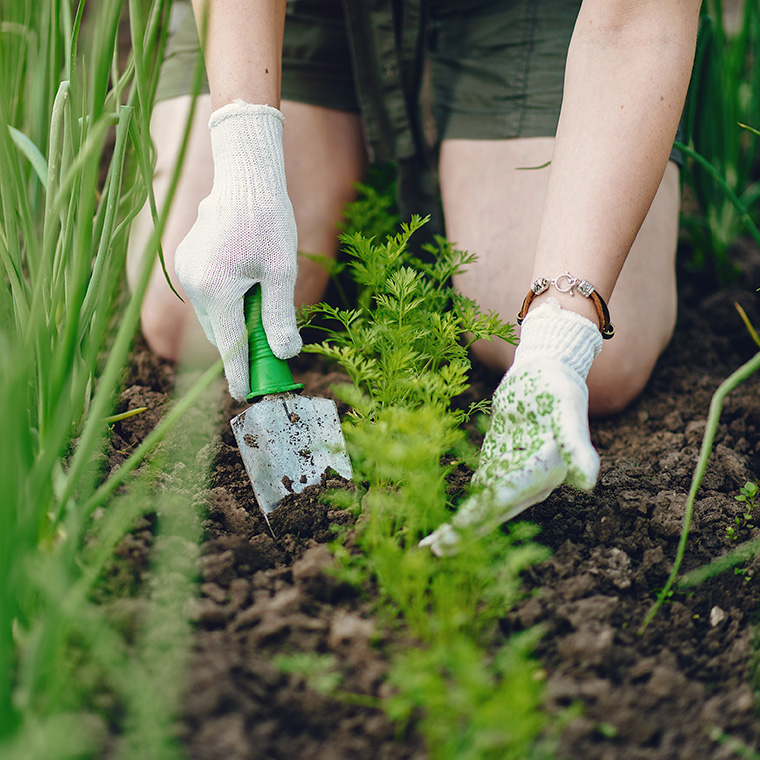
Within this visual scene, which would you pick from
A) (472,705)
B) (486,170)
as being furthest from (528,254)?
(472,705)

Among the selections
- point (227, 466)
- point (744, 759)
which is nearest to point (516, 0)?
point (227, 466)

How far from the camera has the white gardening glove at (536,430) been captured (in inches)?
34.5

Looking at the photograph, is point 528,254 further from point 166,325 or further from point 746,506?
point 166,325

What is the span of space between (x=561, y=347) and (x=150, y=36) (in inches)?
29.7

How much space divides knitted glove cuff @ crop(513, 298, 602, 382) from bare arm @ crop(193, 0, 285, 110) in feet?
2.18

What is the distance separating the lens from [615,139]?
1.14m

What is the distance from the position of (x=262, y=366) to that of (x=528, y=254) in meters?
0.77

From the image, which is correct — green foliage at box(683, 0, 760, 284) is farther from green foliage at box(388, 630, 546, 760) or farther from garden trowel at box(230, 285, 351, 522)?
green foliage at box(388, 630, 546, 760)

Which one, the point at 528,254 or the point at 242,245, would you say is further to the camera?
the point at 528,254

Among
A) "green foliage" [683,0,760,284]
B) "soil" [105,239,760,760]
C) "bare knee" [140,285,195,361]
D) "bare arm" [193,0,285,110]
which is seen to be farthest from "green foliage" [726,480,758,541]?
"bare knee" [140,285,195,361]

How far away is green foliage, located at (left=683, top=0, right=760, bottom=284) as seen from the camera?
1663 mm

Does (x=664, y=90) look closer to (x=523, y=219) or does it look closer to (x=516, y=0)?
(x=523, y=219)

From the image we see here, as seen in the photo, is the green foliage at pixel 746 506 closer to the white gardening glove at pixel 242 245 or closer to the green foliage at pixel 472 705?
the green foliage at pixel 472 705

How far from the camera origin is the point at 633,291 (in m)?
1.59
